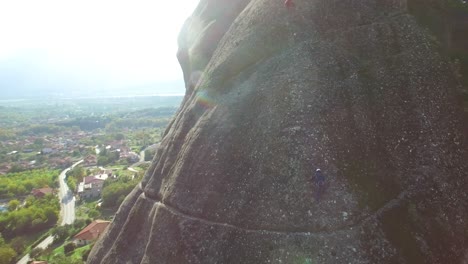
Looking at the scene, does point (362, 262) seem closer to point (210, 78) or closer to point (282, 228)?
point (282, 228)

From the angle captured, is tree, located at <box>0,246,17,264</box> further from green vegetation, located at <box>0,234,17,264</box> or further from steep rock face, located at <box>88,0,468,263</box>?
steep rock face, located at <box>88,0,468,263</box>

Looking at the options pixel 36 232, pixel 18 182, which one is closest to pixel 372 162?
pixel 36 232

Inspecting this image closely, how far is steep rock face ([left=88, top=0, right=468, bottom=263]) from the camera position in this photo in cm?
2397

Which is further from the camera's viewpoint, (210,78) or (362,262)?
(210,78)

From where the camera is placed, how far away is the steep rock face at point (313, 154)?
23969 millimetres

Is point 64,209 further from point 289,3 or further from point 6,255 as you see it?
point 289,3

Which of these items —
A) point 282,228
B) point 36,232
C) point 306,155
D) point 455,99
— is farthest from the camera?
point 36,232

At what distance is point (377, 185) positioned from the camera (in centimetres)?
2534

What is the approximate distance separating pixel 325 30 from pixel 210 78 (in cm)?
1296

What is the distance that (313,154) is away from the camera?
2669cm

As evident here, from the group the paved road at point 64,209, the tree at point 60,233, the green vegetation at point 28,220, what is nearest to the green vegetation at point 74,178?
the paved road at point 64,209

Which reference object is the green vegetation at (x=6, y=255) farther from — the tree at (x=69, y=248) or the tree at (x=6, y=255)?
the tree at (x=69, y=248)

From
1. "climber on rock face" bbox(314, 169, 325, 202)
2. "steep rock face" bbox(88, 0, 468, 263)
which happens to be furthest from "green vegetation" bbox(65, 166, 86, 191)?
"climber on rock face" bbox(314, 169, 325, 202)

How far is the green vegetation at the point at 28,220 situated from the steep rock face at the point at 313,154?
58.6m
